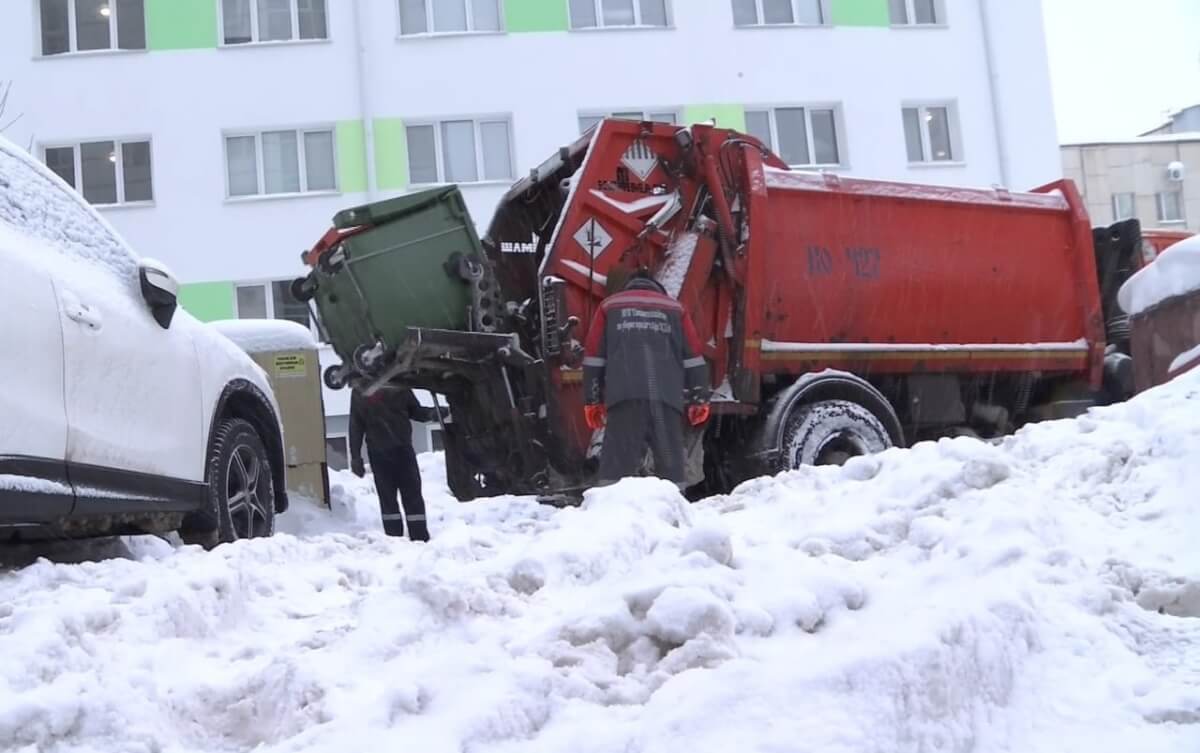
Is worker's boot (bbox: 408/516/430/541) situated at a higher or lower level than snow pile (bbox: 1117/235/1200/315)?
lower

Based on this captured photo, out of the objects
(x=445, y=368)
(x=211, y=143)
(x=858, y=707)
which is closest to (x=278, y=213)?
(x=211, y=143)

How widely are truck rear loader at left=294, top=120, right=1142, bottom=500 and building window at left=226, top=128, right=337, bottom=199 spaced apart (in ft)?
31.9

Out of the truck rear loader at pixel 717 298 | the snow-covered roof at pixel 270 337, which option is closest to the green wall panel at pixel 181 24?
the snow-covered roof at pixel 270 337

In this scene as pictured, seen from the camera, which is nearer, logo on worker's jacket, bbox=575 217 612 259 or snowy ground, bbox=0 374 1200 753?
snowy ground, bbox=0 374 1200 753

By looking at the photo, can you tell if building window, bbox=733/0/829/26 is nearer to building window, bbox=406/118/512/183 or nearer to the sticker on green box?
building window, bbox=406/118/512/183

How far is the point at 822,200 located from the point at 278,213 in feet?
36.7

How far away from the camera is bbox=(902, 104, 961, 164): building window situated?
62.7ft

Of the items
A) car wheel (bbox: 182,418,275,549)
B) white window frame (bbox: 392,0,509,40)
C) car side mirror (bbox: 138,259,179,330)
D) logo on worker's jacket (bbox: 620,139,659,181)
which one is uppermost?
white window frame (bbox: 392,0,509,40)

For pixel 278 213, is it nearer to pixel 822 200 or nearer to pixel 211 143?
pixel 211 143

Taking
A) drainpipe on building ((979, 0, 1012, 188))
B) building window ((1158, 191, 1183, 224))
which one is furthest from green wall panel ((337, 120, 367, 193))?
building window ((1158, 191, 1183, 224))

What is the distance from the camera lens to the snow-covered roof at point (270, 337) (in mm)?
8812

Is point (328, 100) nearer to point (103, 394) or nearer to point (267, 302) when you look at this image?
point (267, 302)

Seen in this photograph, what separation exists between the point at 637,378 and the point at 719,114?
39.9 ft

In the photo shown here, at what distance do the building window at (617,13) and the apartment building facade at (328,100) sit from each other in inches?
0.9
